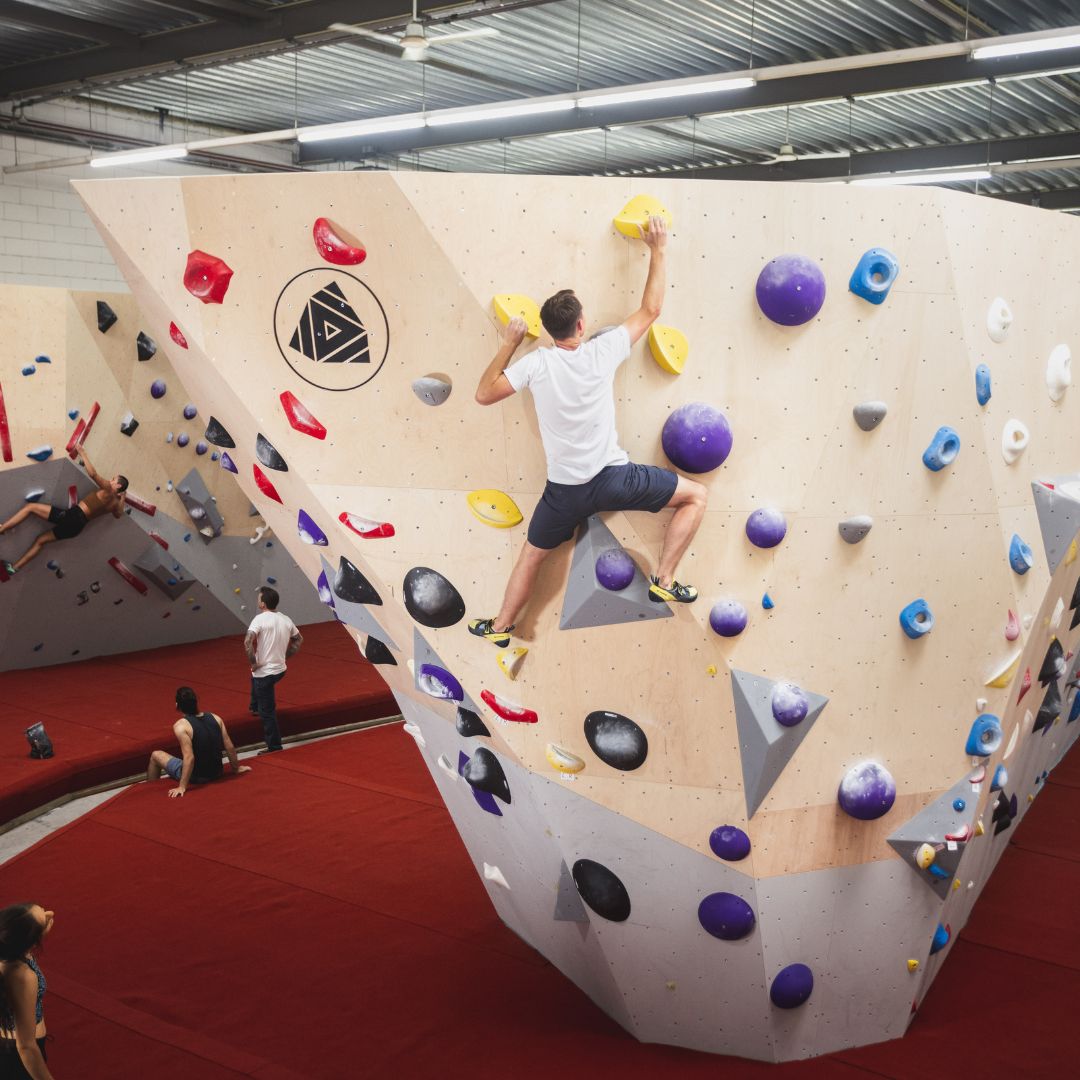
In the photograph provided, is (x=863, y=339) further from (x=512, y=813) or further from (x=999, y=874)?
(x=999, y=874)

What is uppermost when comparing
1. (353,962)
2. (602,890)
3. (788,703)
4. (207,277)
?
(207,277)

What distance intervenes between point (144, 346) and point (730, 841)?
24.0 feet

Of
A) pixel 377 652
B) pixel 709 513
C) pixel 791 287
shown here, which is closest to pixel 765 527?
pixel 709 513

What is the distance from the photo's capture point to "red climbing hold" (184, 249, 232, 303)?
3475 mm

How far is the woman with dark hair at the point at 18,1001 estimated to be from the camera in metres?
3.32

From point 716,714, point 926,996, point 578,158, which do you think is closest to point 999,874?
point 926,996

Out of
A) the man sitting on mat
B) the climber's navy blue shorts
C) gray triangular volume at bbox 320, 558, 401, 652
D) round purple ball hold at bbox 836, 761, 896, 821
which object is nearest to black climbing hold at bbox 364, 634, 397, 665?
gray triangular volume at bbox 320, 558, 401, 652

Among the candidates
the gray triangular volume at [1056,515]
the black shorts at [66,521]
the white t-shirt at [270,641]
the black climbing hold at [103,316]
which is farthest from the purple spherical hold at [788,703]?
the black climbing hold at [103,316]

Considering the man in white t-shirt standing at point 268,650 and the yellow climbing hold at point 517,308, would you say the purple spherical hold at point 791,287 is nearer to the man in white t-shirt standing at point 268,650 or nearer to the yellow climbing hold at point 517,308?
the yellow climbing hold at point 517,308

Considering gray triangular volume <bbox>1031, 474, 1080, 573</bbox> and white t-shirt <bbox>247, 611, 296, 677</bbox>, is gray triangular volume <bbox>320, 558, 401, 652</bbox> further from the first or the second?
white t-shirt <bbox>247, 611, 296, 677</bbox>

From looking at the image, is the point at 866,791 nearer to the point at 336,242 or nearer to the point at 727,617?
the point at 727,617

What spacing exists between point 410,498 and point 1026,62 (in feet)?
22.2

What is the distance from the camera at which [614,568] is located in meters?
3.53

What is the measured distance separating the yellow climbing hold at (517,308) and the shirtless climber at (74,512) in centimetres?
667
